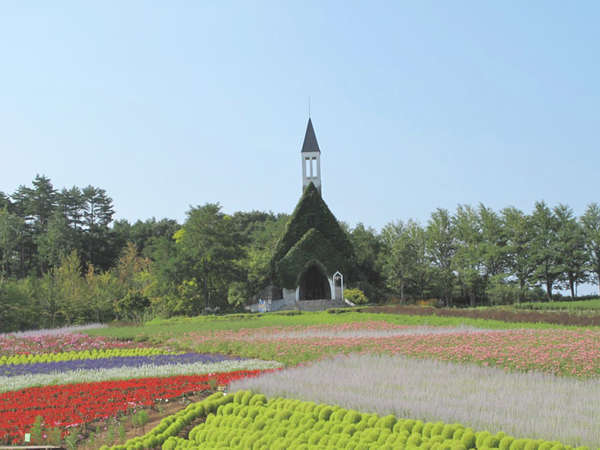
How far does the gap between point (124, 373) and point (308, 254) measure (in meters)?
29.9

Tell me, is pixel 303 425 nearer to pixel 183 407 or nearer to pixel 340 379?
pixel 340 379

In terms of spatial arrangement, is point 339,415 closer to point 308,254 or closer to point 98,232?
point 308,254

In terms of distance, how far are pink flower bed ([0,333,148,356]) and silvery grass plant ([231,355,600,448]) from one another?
10838 mm

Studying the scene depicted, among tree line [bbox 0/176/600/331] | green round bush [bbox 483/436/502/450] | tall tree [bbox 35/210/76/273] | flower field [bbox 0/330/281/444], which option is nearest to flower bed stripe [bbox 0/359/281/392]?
flower field [bbox 0/330/281/444]

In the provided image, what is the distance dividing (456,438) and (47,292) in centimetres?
2861

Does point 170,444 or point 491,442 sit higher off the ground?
point 491,442

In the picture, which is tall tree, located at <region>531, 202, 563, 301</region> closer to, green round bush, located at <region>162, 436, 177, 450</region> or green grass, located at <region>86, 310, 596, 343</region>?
green grass, located at <region>86, 310, 596, 343</region>

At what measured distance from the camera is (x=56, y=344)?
18875 millimetres

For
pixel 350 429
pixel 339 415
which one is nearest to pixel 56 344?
pixel 339 415

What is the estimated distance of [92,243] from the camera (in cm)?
5900

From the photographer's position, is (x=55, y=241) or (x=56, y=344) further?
(x=55, y=241)

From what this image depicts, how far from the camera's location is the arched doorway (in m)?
45.4

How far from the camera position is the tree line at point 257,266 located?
31562 mm

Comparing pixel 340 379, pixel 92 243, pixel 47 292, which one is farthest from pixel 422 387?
pixel 92 243
